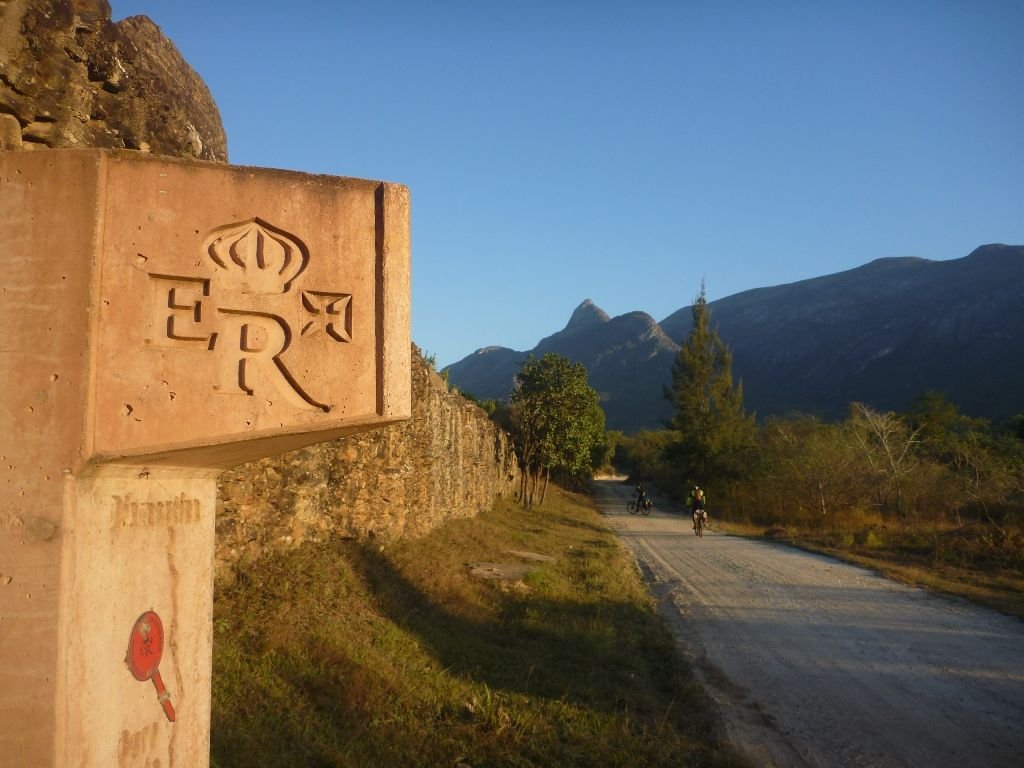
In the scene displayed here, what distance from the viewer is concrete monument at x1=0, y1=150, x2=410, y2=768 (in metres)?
2.04

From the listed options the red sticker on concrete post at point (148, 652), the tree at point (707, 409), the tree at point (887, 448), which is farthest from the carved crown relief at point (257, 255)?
the tree at point (707, 409)

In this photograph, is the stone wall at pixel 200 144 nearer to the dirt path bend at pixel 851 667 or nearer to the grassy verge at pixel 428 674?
the grassy verge at pixel 428 674

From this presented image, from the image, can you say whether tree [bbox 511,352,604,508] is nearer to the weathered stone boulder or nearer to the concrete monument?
the weathered stone boulder

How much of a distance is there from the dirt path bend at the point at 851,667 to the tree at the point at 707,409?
70.4 ft

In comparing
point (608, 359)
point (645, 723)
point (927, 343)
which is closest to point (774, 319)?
point (608, 359)

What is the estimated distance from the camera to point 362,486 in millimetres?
9227

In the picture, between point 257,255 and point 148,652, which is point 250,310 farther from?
point 148,652

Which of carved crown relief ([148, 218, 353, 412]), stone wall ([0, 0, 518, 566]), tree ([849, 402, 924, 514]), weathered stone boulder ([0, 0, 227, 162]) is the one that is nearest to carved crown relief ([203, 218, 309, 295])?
carved crown relief ([148, 218, 353, 412])

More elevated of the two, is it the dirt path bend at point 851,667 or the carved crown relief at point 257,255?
the carved crown relief at point 257,255

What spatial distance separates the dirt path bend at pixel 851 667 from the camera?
16.6 feet

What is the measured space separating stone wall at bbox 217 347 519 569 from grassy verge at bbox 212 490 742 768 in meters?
0.32

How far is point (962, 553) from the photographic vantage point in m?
13.3

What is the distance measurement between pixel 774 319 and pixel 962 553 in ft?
436

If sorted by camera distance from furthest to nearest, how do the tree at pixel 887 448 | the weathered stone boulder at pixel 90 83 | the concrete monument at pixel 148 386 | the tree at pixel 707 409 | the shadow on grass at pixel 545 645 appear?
1. the tree at pixel 707 409
2. the tree at pixel 887 448
3. the shadow on grass at pixel 545 645
4. the weathered stone boulder at pixel 90 83
5. the concrete monument at pixel 148 386
